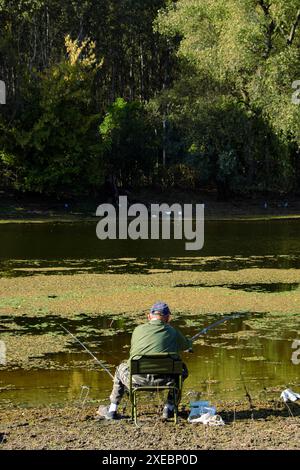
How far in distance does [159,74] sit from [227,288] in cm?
4429

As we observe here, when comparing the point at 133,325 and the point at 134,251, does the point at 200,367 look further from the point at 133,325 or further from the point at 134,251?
the point at 134,251

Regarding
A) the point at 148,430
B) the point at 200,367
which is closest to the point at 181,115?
the point at 200,367

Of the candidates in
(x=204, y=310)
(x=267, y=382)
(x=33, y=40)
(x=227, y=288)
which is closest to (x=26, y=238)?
(x=227, y=288)

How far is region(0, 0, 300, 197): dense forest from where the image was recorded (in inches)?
1829

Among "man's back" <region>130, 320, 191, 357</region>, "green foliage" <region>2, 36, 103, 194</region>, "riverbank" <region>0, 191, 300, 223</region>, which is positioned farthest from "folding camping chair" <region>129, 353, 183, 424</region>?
"green foliage" <region>2, 36, 103, 194</region>

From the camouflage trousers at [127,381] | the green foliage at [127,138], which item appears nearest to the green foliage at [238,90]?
the green foliage at [127,138]

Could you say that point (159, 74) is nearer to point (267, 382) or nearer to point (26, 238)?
point (26, 238)

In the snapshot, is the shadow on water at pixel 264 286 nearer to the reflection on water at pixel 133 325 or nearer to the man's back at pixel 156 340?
the reflection on water at pixel 133 325

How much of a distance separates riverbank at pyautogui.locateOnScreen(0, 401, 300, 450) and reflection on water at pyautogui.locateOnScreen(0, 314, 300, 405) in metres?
0.89

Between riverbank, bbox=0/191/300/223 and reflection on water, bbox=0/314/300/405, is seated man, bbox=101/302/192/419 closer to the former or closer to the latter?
reflection on water, bbox=0/314/300/405

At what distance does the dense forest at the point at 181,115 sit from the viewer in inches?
1829

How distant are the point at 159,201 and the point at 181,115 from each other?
17.6 feet

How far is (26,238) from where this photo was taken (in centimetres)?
3634
